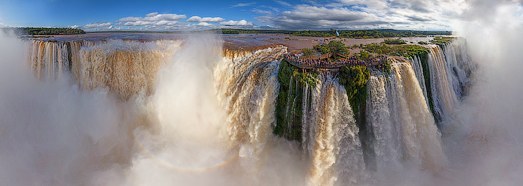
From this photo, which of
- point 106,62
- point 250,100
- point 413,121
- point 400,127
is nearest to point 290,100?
point 250,100

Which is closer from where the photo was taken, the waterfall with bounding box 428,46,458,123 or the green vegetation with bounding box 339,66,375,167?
the green vegetation with bounding box 339,66,375,167

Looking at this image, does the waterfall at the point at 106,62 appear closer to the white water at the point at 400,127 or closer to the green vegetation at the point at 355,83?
the green vegetation at the point at 355,83

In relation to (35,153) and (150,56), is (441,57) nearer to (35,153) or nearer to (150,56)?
(150,56)

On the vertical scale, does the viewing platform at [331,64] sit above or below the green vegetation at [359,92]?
above

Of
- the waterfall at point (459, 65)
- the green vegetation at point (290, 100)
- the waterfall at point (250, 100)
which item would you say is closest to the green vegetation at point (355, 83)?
the green vegetation at point (290, 100)

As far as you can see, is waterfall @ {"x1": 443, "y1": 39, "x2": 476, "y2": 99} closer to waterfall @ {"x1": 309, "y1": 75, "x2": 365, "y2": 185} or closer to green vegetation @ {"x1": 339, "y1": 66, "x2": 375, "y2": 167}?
green vegetation @ {"x1": 339, "y1": 66, "x2": 375, "y2": 167}

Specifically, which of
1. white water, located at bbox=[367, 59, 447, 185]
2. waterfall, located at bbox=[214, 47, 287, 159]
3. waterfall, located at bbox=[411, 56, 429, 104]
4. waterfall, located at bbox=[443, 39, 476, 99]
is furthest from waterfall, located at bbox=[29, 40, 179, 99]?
waterfall, located at bbox=[443, 39, 476, 99]
